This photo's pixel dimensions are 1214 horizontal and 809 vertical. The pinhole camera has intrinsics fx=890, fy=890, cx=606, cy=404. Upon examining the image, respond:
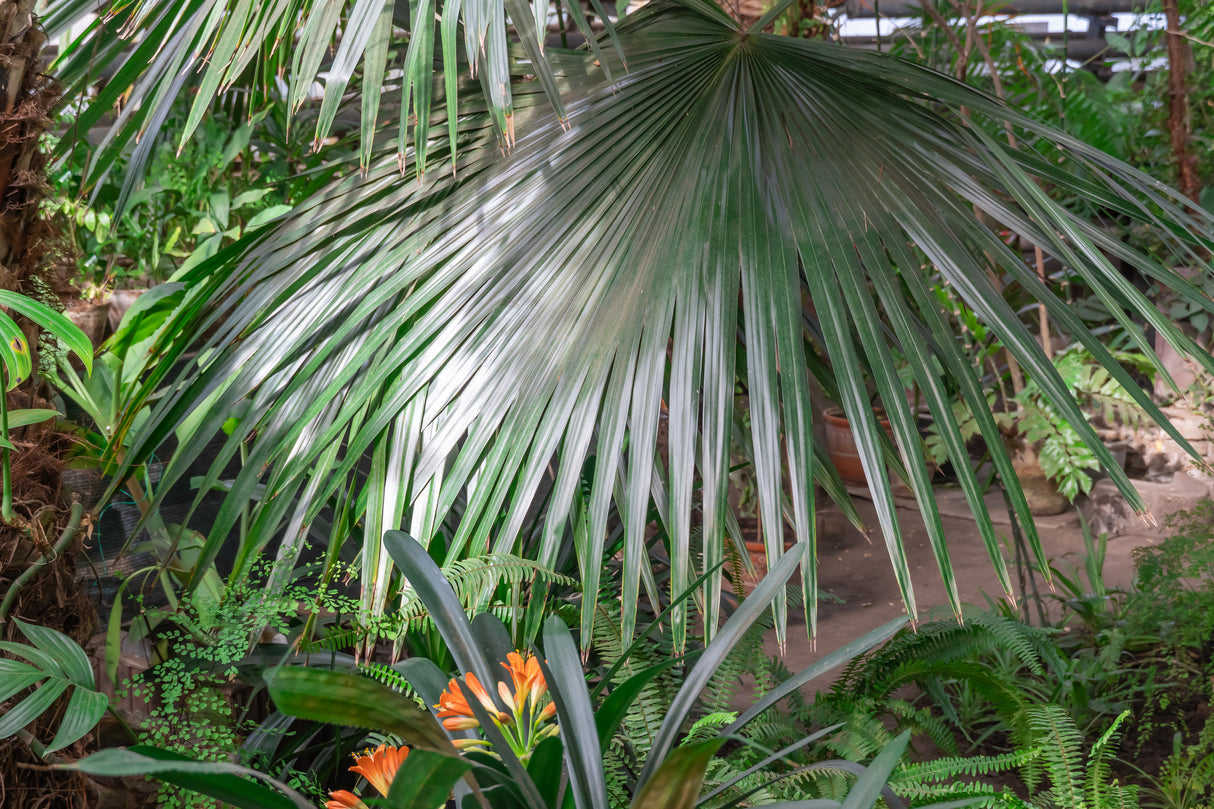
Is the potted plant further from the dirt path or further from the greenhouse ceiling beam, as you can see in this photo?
the greenhouse ceiling beam

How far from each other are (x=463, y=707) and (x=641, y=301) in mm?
534

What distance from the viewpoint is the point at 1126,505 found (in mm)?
3719

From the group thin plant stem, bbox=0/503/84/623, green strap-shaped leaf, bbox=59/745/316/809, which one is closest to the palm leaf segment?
thin plant stem, bbox=0/503/84/623

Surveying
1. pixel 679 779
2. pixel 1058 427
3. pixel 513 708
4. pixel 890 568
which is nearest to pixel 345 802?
pixel 513 708

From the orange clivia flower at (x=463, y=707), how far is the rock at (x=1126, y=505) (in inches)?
139

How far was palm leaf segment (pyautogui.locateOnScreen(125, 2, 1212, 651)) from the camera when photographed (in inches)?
39.2

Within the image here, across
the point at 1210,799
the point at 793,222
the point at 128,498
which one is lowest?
the point at 1210,799

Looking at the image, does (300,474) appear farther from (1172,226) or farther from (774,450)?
(1172,226)

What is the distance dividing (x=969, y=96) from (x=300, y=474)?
39.0 inches

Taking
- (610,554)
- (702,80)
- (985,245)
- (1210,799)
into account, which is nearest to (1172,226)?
(985,245)

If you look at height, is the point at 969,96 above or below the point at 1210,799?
above

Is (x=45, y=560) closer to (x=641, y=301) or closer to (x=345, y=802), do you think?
(x=345, y=802)

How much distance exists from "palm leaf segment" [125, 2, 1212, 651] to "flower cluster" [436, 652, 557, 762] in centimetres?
16

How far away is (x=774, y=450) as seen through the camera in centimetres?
98
